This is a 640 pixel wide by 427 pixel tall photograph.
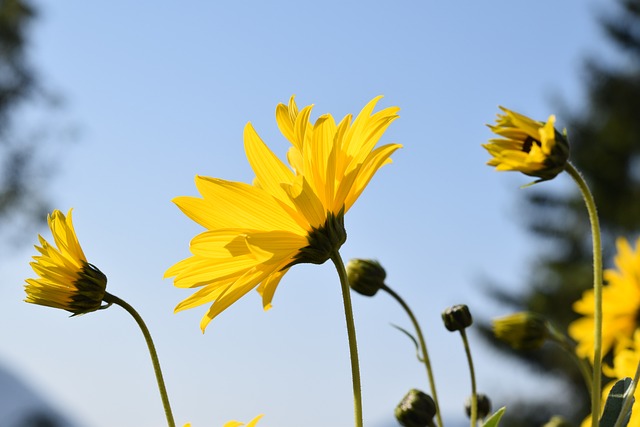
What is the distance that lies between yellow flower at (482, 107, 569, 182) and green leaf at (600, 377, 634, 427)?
0.15 meters

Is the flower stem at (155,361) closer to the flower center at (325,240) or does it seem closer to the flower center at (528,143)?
the flower center at (325,240)

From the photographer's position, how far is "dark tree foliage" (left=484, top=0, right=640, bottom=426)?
12094 mm

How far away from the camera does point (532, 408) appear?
13180 mm

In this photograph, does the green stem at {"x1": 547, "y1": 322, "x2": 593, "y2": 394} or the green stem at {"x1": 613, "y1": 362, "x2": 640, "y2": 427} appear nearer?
the green stem at {"x1": 613, "y1": 362, "x2": 640, "y2": 427}

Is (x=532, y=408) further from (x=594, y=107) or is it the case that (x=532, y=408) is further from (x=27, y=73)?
(x=27, y=73)

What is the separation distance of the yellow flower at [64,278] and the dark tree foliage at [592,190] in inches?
465

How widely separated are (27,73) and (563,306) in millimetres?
7696

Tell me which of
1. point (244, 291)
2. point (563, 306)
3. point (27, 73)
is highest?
point (27, 73)

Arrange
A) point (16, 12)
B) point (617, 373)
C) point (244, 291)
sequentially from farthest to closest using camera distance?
point (16, 12) < point (617, 373) < point (244, 291)

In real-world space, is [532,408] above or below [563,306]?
below

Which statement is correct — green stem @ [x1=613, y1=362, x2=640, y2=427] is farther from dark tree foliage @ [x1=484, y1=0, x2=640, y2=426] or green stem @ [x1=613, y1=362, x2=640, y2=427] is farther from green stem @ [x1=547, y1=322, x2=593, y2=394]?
dark tree foliage @ [x1=484, y1=0, x2=640, y2=426]

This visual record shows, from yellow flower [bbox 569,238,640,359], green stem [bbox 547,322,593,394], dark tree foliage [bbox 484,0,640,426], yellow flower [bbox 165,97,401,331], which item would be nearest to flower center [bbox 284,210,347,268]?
yellow flower [bbox 165,97,401,331]

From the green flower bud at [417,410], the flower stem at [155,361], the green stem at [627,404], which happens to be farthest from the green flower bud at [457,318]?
the flower stem at [155,361]

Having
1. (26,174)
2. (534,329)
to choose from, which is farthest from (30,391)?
(534,329)
